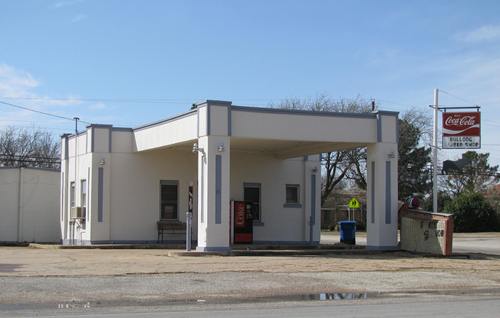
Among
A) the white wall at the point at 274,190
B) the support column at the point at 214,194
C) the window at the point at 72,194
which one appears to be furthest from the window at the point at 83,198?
the support column at the point at 214,194

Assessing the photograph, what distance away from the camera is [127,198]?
96.9ft

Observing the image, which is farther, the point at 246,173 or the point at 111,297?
the point at 246,173

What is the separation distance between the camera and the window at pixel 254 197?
101 feet

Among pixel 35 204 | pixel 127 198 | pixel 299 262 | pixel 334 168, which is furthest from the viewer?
pixel 334 168

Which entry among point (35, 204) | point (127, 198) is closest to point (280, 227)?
point (127, 198)

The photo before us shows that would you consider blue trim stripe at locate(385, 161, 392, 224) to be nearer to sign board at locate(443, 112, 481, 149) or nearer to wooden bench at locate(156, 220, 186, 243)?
sign board at locate(443, 112, 481, 149)

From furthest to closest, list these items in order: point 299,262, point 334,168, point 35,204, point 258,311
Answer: point 334,168, point 35,204, point 299,262, point 258,311

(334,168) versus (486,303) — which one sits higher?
(334,168)

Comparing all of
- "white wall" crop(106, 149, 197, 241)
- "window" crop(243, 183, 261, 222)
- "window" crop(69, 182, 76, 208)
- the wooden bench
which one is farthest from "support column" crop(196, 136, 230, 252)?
"window" crop(69, 182, 76, 208)

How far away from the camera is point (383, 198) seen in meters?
25.7

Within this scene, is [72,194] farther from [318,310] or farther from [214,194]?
[318,310]

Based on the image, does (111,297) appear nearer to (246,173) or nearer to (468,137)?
(246,173)

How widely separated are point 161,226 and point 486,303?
18542 millimetres

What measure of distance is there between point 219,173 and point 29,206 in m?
14.7
